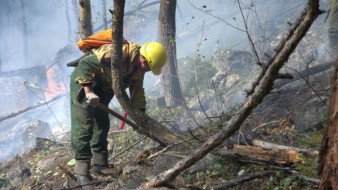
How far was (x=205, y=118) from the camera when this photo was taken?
3332 millimetres

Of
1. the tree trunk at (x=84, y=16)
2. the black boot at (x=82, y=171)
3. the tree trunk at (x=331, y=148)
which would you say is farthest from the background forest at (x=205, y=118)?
the tree trunk at (x=84, y=16)

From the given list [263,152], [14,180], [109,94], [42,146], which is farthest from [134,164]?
[42,146]

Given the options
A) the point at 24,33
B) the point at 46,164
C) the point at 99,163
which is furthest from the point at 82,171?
the point at 24,33

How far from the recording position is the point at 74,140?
3.14 m

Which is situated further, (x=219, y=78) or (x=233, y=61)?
(x=233, y=61)

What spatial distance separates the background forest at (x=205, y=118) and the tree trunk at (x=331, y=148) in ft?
0.77

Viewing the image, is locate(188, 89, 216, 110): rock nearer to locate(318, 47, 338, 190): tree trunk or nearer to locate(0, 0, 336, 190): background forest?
locate(0, 0, 336, 190): background forest

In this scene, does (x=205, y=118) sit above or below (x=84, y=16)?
below

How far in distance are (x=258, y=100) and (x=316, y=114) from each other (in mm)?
2131

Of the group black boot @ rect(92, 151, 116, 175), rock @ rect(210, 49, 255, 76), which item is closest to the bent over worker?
black boot @ rect(92, 151, 116, 175)

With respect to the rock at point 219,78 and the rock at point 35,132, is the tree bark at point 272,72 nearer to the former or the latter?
the rock at point 219,78

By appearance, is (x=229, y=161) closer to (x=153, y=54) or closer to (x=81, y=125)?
(x=153, y=54)

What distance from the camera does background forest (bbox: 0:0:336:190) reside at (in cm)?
216

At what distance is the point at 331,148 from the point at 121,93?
2453 mm
